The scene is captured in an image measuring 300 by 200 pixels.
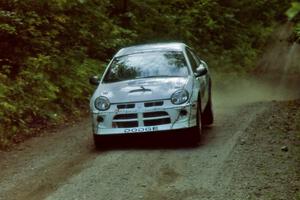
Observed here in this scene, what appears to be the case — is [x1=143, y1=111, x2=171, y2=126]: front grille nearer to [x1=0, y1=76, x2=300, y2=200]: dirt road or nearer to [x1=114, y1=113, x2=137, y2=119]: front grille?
[x1=114, y1=113, x2=137, y2=119]: front grille

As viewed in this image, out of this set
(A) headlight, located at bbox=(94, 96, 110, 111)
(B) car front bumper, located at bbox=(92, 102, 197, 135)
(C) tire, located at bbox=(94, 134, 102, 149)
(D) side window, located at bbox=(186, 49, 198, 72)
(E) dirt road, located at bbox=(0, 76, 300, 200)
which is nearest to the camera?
(E) dirt road, located at bbox=(0, 76, 300, 200)

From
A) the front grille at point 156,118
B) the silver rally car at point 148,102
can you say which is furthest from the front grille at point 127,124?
the front grille at point 156,118

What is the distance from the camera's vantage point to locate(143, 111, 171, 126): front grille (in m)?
10.1

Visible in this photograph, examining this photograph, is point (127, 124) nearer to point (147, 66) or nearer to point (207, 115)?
point (147, 66)

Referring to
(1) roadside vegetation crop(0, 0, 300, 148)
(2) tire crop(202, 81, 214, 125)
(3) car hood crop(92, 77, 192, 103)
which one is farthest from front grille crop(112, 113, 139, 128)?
(2) tire crop(202, 81, 214, 125)

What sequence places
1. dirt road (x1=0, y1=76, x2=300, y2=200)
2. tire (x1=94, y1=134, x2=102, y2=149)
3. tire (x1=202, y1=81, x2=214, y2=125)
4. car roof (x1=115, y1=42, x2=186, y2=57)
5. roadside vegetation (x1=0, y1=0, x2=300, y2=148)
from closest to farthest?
dirt road (x1=0, y1=76, x2=300, y2=200) → tire (x1=94, y1=134, x2=102, y2=149) → car roof (x1=115, y1=42, x2=186, y2=57) → tire (x1=202, y1=81, x2=214, y2=125) → roadside vegetation (x1=0, y1=0, x2=300, y2=148)

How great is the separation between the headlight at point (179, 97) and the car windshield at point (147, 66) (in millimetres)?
819

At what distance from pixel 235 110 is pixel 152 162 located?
7044 mm

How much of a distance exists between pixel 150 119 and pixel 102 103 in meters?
0.91

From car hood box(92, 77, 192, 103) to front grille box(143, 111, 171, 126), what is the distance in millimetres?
264

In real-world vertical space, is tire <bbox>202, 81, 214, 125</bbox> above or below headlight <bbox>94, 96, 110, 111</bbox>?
below

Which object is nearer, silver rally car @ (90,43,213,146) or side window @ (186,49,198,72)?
silver rally car @ (90,43,213,146)

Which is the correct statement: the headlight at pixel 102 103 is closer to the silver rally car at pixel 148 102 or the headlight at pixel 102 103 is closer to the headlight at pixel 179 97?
the silver rally car at pixel 148 102

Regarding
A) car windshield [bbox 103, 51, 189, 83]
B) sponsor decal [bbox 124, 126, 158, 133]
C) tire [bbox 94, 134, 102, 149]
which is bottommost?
tire [bbox 94, 134, 102, 149]
